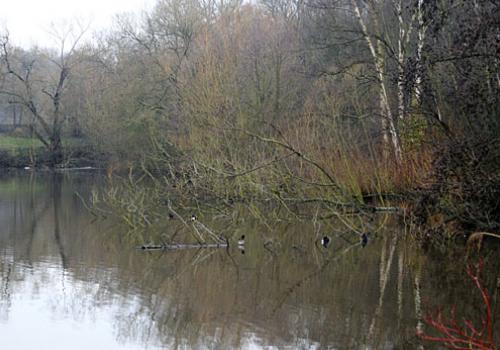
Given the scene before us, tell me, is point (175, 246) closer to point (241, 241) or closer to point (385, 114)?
point (241, 241)

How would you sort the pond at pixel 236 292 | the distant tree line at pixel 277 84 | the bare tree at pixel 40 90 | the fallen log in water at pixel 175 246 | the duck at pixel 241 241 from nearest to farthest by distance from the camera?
the pond at pixel 236 292 → the distant tree line at pixel 277 84 → the fallen log in water at pixel 175 246 → the duck at pixel 241 241 → the bare tree at pixel 40 90

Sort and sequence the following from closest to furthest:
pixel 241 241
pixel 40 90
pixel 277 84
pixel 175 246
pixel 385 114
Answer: pixel 175 246 < pixel 241 241 < pixel 385 114 < pixel 277 84 < pixel 40 90

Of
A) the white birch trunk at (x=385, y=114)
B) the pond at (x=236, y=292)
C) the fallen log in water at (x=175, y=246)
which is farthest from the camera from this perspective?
the white birch trunk at (x=385, y=114)

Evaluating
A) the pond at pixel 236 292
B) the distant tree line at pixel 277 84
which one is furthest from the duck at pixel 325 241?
the distant tree line at pixel 277 84

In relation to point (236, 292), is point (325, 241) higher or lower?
higher

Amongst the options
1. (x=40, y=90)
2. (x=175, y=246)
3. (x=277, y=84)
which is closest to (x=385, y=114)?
(x=175, y=246)

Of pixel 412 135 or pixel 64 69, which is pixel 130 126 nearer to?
pixel 64 69

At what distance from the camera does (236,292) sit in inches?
376

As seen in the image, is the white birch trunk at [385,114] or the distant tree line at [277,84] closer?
the distant tree line at [277,84]

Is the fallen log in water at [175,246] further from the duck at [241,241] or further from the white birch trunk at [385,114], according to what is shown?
the white birch trunk at [385,114]

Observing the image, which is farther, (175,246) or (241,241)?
(241,241)

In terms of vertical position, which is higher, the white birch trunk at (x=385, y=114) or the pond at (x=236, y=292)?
the white birch trunk at (x=385, y=114)

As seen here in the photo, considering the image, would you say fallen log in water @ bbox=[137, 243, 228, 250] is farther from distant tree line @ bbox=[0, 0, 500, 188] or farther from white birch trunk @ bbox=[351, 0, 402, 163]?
white birch trunk @ bbox=[351, 0, 402, 163]

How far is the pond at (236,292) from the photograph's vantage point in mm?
7789
